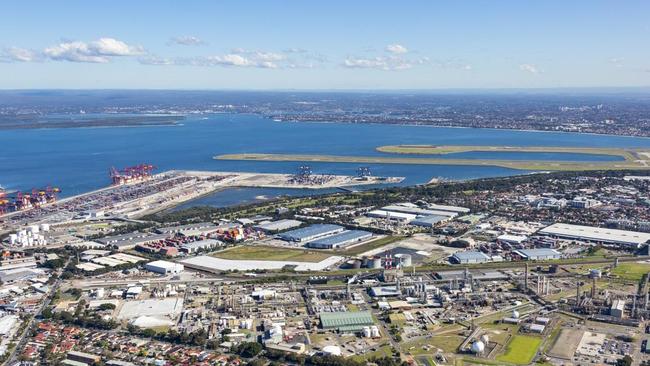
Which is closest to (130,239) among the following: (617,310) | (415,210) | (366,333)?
(415,210)

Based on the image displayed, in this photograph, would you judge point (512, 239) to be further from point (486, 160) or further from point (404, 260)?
point (486, 160)

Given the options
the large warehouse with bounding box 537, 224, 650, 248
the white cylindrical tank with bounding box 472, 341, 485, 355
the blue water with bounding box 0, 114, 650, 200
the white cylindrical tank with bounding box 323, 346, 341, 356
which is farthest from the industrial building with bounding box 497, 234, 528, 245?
the blue water with bounding box 0, 114, 650, 200

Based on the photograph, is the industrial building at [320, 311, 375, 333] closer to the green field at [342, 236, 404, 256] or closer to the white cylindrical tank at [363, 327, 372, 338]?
the white cylindrical tank at [363, 327, 372, 338]

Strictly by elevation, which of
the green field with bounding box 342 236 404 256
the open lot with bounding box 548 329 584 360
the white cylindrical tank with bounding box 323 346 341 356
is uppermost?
the white cylindrical tank with bounding box 323 346 341 356

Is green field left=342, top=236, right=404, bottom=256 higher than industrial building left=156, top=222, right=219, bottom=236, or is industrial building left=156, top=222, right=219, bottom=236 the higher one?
industrial building left=156, top=222, right=219, bottom=236

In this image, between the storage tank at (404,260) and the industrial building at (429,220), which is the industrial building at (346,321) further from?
the industrial building at (429,220)

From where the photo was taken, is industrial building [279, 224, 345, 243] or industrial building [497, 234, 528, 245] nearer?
industrial building [497, 234, 528, 245]

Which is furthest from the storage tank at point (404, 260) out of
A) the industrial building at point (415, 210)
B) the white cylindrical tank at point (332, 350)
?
the industrial building at point (415, 210)
